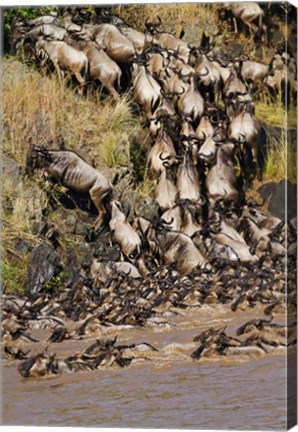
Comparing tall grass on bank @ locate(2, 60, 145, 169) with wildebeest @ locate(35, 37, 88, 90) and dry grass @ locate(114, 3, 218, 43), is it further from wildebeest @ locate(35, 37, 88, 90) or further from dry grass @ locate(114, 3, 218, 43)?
dry grass @ locate(114, 3, 218, 43)

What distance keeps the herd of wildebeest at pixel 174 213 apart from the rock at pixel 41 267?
0.09m

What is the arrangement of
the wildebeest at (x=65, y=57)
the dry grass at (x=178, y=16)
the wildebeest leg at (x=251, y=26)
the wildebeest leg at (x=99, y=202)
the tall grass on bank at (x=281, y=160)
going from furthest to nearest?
the wildebeest at (x=65, y=57)
the wildebeest leg at (x=99, y=202)
the dry grass at (x=178, y=16)
the wildebeest leg at (x=251, y=26)
the tall grass on bank at (x=281, y=160)

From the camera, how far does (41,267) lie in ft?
37.6

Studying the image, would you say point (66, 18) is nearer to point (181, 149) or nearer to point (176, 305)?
point (181, 149)

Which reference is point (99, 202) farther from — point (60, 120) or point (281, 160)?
point (281, 160)

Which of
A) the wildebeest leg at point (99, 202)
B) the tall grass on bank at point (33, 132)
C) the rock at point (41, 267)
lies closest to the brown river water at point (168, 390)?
the rock at point (41, 267)

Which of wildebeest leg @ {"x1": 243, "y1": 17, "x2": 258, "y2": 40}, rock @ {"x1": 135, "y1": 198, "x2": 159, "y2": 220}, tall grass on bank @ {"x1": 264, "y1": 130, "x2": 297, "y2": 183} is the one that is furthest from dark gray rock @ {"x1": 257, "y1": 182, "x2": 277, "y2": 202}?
wildebeest leg @ {"x1": 243, "y1": 17, "x2": 258, "y2": 40}

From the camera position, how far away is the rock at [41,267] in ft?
37.5

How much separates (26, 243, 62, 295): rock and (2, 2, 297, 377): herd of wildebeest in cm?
9

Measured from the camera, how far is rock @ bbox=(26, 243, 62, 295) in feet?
37.5

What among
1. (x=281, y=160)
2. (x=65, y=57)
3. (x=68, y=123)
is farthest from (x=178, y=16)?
(x=281, y=160)

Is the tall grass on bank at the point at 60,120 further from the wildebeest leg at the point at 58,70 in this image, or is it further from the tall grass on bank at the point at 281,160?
the tall grass on bank at the point at 281,160

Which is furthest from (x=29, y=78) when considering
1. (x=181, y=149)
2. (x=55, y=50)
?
(x=181, y=149)

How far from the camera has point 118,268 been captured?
1132cm
